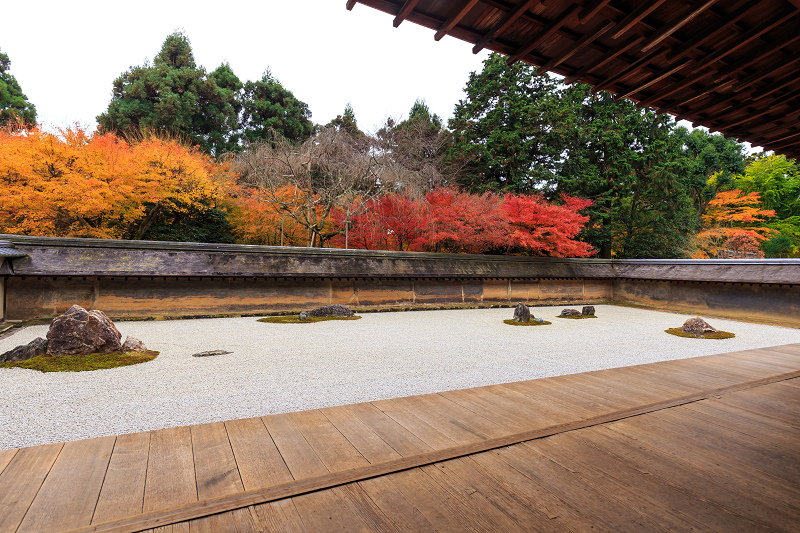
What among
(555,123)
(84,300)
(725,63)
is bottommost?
(84,300)

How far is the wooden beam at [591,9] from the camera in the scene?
191 centimetres

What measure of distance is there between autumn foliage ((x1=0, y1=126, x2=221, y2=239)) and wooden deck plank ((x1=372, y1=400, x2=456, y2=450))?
10.1 metres

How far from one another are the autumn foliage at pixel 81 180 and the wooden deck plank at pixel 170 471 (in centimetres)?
963

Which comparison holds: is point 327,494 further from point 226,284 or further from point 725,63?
point 226,284

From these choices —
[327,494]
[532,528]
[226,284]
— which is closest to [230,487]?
[327,494]

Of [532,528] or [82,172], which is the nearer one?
[532,528]

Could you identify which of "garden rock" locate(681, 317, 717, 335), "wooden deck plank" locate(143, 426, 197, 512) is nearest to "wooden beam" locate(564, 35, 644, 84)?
"wooden deck plank" locate(143, 426, 197, 512)

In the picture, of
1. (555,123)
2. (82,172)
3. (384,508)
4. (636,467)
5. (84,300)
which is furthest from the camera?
(555,123)

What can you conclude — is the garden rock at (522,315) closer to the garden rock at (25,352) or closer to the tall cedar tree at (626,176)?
the garden rock at (25,352)

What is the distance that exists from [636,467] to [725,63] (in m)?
2.68

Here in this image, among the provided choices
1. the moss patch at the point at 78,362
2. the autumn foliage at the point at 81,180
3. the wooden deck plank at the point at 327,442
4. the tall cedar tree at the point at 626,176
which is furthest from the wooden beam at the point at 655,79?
the tall cedar tree at the point at 626,176

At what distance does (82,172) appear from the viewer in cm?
962

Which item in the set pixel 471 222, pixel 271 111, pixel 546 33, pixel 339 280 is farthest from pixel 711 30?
pixel 271 111

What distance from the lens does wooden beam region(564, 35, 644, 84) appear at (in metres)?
2.27
